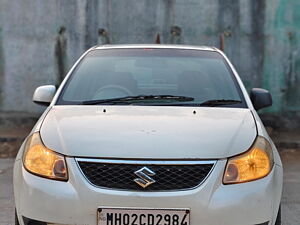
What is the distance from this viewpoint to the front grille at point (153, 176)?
2812mm

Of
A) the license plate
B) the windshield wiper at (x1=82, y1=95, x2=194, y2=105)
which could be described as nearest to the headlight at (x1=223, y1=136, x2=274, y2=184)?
Result: the license plate

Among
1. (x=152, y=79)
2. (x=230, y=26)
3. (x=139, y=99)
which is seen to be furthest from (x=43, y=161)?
(x=230, y=26)

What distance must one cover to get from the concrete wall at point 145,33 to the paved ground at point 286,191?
183 cm

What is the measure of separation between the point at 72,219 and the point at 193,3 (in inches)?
266

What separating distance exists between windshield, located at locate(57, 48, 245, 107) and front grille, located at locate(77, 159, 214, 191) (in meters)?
0.97

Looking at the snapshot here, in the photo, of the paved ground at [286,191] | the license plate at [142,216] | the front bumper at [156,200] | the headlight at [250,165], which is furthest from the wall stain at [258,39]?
the license plate at [142,216]

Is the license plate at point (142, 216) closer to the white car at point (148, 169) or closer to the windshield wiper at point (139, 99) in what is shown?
the white car at point (148, 169)

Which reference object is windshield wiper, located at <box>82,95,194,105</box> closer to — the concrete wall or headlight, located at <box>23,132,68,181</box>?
headlight, located at <box>23,132,68,181</box>

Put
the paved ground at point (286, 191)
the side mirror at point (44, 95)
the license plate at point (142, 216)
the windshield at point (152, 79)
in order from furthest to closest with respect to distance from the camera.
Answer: the paved ground at point (286, 191) < the side mirror at point (44, 95) < the windshield at point (152, 79) < the license plate at point (142, 216)

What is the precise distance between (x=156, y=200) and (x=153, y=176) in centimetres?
13

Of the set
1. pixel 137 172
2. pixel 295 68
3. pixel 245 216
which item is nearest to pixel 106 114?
pixel 137 172

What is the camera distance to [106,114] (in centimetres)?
340

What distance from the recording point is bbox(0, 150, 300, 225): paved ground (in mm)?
4605

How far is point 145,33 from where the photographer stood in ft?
29.4
